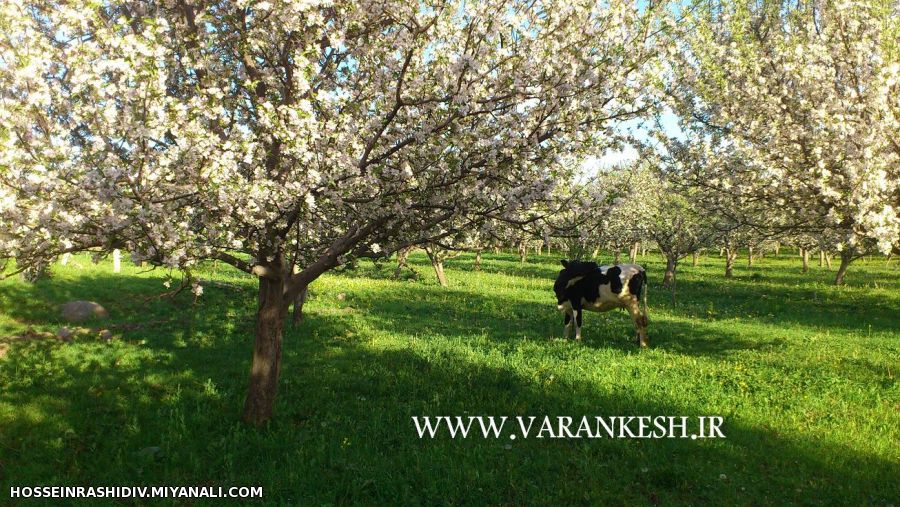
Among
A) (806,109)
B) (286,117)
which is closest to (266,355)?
(286,117)

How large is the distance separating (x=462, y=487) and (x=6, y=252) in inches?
278

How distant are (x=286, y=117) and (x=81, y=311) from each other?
16183mm

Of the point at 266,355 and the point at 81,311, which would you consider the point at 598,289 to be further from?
the point at 81,311

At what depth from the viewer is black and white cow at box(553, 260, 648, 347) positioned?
18109mm

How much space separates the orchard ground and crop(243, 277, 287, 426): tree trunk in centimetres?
40

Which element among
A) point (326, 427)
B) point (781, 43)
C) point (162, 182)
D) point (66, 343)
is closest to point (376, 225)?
point (162, 182)

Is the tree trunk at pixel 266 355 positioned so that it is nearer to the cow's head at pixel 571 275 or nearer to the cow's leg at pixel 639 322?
the cow's head at pixel 571 275

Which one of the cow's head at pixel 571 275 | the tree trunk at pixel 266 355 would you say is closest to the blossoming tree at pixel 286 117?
the tree trunk at pixel 266 355

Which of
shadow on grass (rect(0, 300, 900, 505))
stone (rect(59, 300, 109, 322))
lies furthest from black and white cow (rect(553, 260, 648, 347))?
stone (rect(59, 300, 109, 322))

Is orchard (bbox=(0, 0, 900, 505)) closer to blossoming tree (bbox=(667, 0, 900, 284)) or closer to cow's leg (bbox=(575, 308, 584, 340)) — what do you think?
blossoming tree (bbox=(667, 0, 900, 284))

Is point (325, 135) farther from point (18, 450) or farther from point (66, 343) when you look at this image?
point (66, 343)

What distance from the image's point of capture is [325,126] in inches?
305

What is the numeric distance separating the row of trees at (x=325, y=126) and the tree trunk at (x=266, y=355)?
0.04m

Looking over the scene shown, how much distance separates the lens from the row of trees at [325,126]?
6703mm
